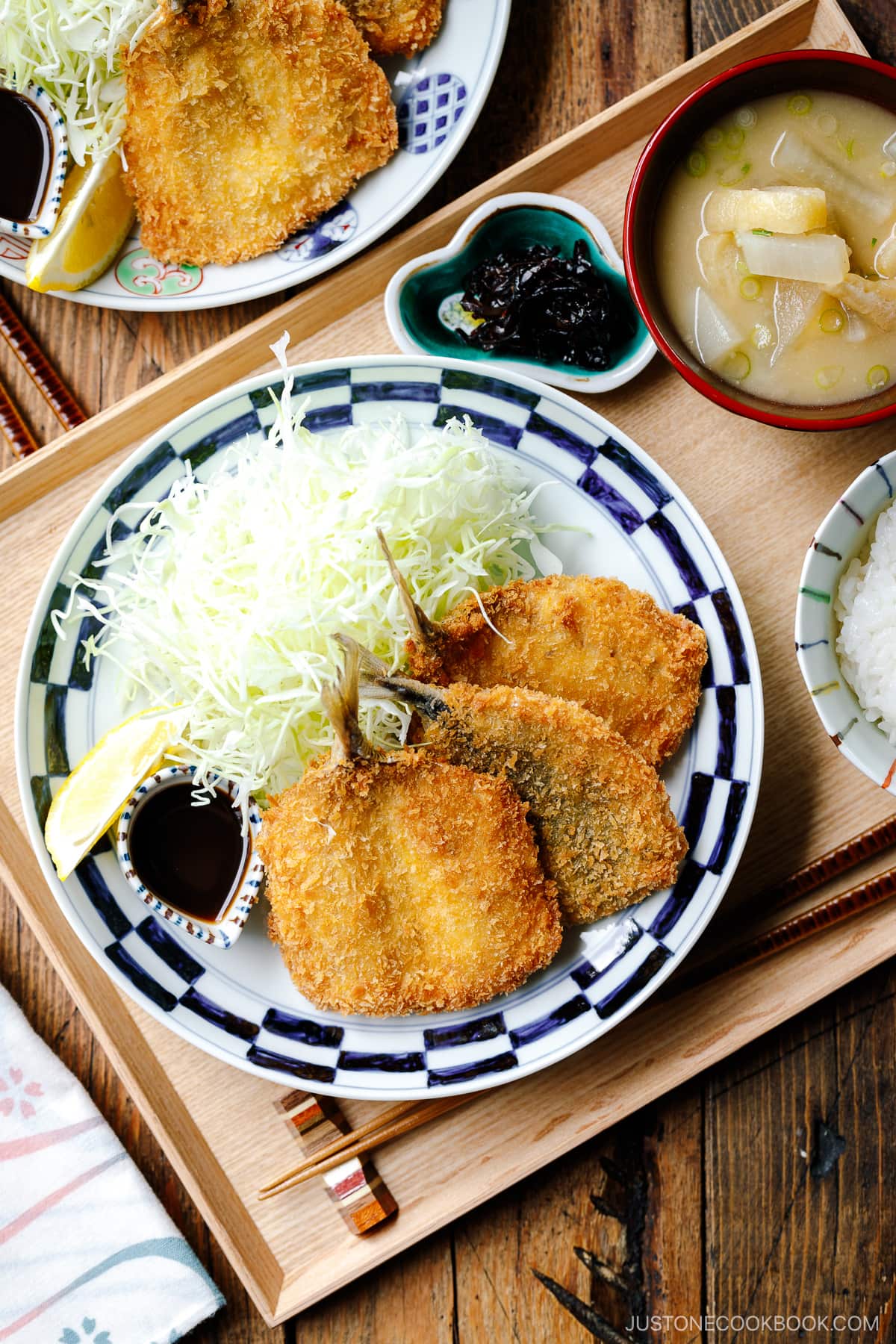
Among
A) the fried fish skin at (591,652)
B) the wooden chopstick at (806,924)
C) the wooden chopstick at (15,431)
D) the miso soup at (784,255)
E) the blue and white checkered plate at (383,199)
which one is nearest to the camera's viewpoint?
the miso soup at (784,255)

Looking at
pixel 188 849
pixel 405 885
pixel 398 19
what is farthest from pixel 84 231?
pixel 405 885

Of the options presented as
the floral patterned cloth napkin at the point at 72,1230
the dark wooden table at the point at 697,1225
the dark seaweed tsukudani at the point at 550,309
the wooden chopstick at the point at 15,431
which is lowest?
the dark wooden table at the point at 697,1225

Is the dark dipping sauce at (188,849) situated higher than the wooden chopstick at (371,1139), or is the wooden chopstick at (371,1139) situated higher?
the dark dipping sauce at (188,849)

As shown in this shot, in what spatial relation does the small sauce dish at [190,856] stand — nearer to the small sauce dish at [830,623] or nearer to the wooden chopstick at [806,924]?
the wooden chopstick at [806,924]

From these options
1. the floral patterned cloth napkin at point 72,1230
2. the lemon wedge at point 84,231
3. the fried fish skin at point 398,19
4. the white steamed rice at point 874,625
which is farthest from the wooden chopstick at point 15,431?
the white steamed rice at point 874,625

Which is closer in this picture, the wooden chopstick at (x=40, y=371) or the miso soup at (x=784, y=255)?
the miso soup at (x=784, y=255)

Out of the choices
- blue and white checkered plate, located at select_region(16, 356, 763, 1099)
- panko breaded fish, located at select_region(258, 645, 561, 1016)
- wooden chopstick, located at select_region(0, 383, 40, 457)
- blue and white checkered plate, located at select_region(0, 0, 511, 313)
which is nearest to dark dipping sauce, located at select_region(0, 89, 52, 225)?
blue and white checkered plate, located at select_region(0, 0, 511, 313)

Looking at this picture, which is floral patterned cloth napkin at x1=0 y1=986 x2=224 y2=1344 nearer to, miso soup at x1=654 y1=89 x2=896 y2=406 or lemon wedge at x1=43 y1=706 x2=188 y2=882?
lemon wedge at x1=43 y1=706 x2=188 y2=882
